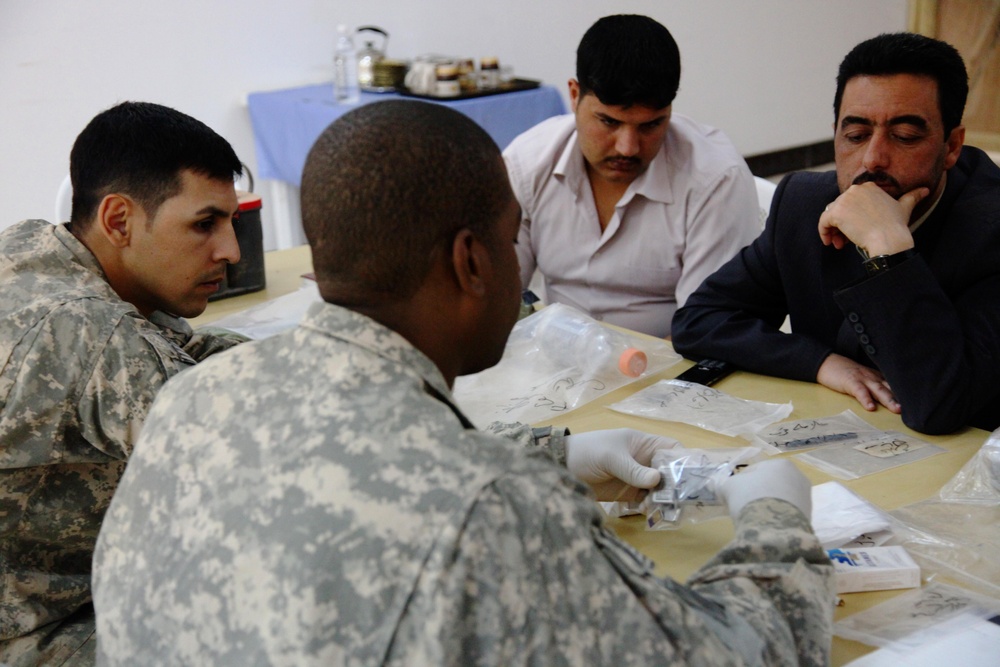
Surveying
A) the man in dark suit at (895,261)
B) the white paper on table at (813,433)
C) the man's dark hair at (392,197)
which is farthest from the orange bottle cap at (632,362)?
the man's dark hair at (392,197)

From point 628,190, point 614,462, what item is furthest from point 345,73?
point 614,462

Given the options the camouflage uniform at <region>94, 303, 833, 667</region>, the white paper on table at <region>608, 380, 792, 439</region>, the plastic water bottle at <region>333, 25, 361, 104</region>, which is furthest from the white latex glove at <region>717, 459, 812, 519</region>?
the plastic water bottle at <region>333, 25, 361, 104</region>

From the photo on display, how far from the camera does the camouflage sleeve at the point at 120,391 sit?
51.2 inches

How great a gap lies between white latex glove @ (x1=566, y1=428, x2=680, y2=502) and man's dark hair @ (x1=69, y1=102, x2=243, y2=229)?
0.73 meters

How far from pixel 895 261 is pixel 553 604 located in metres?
1.09

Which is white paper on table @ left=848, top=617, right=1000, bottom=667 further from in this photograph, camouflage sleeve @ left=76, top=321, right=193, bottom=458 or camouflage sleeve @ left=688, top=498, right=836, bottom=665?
camouflage sleeve @ left=76, top=321, right=193, bottom=458

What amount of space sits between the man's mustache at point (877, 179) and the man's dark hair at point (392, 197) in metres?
1.06

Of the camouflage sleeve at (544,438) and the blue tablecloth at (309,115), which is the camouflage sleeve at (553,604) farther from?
the blue tablecloth at (309,115)

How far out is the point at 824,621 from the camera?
98 cm

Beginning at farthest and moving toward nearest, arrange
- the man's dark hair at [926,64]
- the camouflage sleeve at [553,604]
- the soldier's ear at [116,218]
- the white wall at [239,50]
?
the white wall at [239,50] < the man's dark hair at [926,64] < the soldier's ear at [116,218] < the camouflage sleeve at [553,604]

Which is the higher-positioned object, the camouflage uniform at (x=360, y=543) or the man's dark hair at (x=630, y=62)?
the man's dark hair at (x=630, y=62)

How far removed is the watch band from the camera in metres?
1.63

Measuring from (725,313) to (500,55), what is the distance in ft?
10.1

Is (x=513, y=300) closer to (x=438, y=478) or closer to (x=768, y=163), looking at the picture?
(x=438, y=478)
